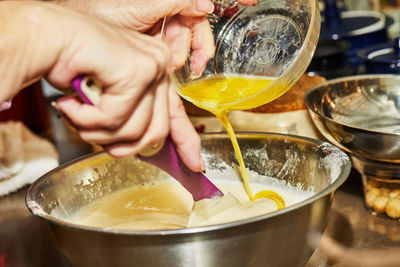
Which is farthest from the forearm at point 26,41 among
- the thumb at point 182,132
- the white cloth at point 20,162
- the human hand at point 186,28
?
the white cloth at point 20,162

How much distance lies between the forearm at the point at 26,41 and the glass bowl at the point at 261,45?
313 mm

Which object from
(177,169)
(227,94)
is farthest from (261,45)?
→ (177,169)

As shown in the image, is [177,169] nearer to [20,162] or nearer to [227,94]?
[227,94]

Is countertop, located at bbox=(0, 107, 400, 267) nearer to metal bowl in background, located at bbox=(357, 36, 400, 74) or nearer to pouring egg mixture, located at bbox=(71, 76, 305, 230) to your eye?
pouring egg mixture, located at bbox=(71, 76, 305, 230)

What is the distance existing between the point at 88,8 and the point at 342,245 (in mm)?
650

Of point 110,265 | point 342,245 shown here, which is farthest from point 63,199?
point 342,245

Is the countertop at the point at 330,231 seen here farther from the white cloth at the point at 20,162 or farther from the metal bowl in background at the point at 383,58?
the metal bowl in background at the point at 383,58

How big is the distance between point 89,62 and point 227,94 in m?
0.36

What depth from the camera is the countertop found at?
781 millimetres

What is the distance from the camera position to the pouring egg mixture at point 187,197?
2.31 ft

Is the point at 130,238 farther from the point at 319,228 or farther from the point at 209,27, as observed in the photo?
the point at 209,27

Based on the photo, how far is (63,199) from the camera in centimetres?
74

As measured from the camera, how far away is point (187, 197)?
833 mm

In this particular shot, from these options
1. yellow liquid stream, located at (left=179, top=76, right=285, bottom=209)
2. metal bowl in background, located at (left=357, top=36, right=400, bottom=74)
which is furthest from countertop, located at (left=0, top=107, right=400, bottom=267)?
metal bowl in background, located at (left=357, top=36, right=400, bottom=74)
